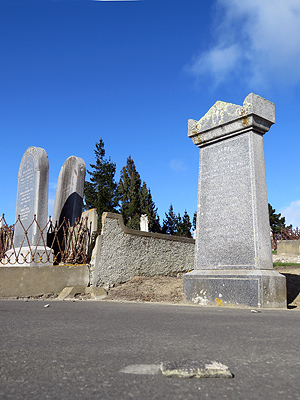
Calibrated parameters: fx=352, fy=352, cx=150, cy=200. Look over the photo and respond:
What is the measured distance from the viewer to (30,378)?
1.64 metres

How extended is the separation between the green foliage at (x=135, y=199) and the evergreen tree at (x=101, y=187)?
3.24 ft

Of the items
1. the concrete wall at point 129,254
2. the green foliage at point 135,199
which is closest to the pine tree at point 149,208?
the green foliage at point 135,199

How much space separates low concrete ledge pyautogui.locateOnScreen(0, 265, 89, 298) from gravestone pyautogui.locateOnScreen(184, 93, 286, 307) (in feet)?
9.66

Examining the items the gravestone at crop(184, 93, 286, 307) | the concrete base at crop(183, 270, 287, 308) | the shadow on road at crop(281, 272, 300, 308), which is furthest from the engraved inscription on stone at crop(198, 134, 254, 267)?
the shadow on road at crop(281, 272, 300, 308)

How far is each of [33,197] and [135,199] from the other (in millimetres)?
28494

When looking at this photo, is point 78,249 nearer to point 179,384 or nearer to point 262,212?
point 262,212

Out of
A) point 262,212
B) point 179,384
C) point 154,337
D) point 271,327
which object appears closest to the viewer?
point 179,384

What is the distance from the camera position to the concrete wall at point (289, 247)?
17422 millimetres

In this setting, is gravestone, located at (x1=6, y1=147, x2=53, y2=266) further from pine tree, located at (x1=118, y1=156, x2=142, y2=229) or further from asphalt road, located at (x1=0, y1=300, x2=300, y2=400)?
pine tree, located at (x1=118, y1=156, x2=142, y2=229)

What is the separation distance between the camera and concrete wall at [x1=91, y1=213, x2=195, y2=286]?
8812mm

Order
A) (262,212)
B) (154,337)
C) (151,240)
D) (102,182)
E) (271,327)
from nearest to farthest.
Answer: (154,337), (271,327), (262,212), (151,240), (102,182)

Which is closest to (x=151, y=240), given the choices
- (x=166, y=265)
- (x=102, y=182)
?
(x=166, y=265)

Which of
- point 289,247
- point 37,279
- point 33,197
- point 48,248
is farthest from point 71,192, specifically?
point 289,247

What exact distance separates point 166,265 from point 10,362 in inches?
351
